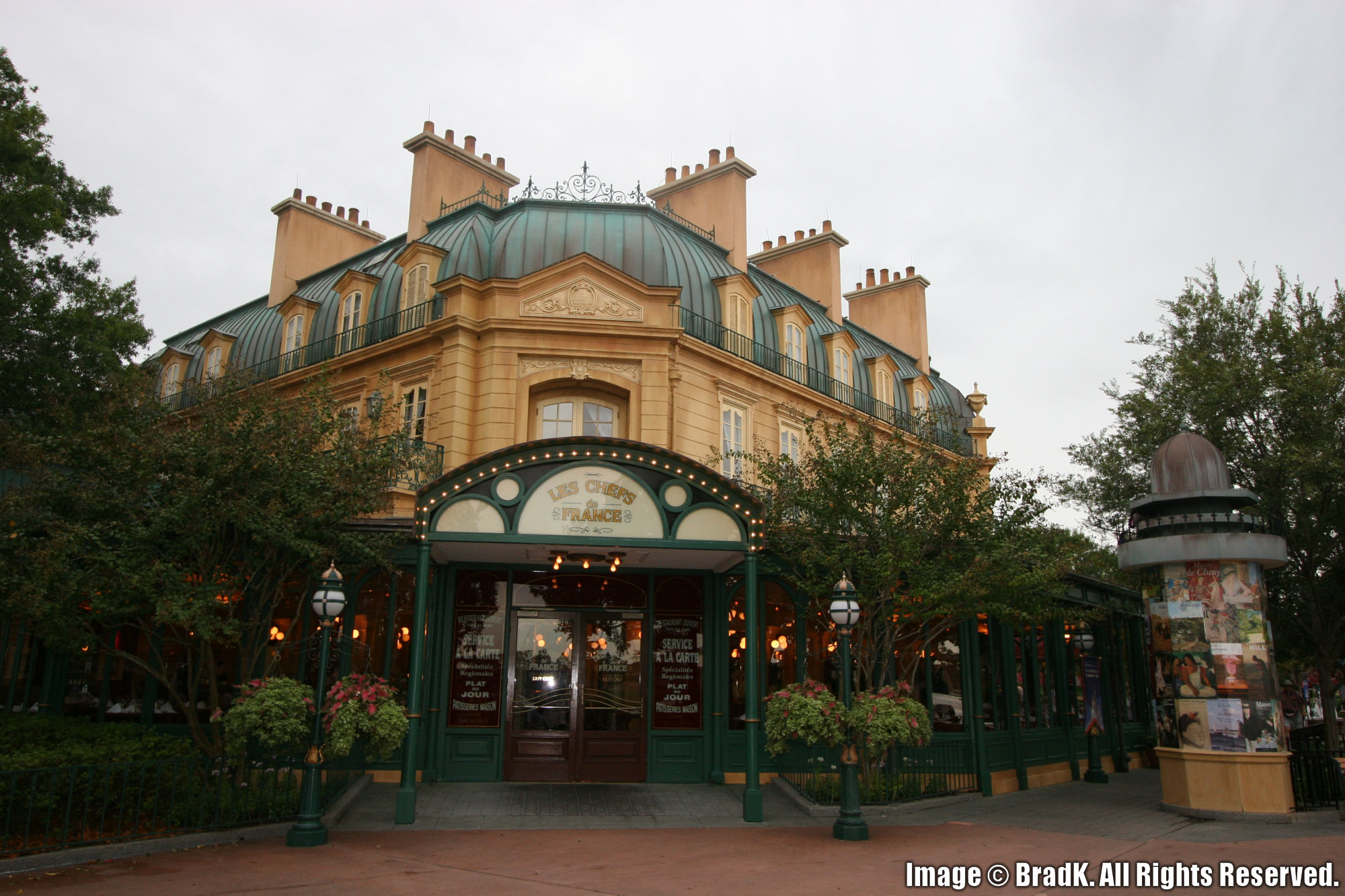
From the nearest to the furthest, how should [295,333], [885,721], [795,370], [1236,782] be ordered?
[885,721]
[1236,782]
[795,370]
[295,333]

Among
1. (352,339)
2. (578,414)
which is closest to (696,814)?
(578,414)

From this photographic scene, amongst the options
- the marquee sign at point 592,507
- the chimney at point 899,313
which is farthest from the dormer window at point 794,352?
the marquee sign at point 592,507

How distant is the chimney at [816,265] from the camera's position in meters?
26.7

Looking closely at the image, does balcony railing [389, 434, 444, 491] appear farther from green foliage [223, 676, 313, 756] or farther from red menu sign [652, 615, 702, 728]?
green foliage [223, 676, 313, 756]

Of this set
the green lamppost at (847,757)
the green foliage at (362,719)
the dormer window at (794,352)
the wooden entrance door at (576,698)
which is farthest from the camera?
the dormer window at (794,352)

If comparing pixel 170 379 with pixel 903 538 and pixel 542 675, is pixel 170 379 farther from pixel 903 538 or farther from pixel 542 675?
pixel 903 538

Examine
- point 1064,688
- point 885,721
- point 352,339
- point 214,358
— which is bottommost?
point 885,721

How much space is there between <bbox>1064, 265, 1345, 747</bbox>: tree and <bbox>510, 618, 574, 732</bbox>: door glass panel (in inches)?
449

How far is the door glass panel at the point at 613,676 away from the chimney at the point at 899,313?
Answer: 58.5 feet

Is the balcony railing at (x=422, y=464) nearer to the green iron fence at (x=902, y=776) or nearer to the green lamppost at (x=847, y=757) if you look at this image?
the green iron fence at (x=902, y=776)

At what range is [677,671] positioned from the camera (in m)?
15.2

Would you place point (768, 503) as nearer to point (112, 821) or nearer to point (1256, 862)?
point (1256, 862)

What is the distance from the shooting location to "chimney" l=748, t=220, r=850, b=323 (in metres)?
26.7

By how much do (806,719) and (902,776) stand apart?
3341 mm
